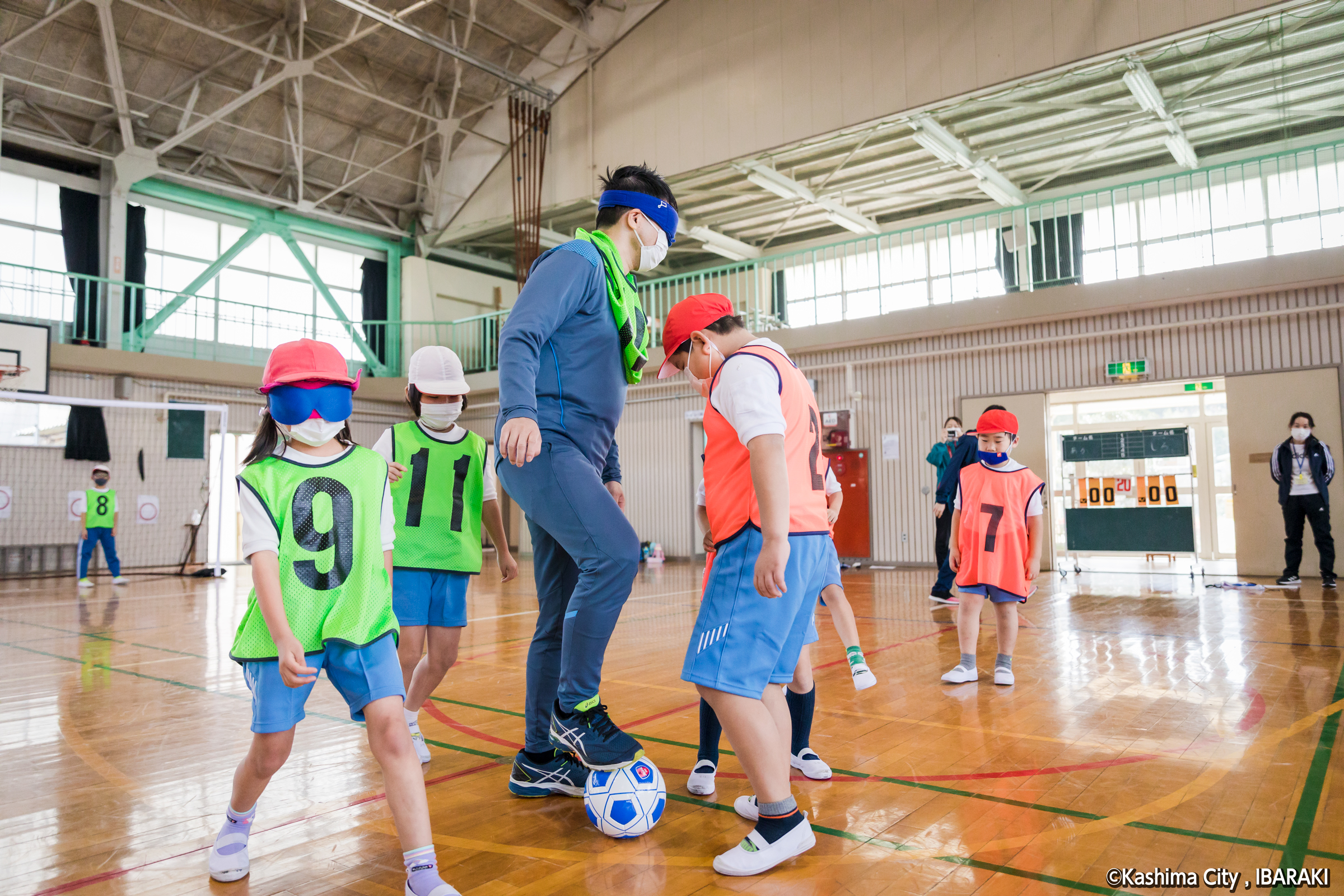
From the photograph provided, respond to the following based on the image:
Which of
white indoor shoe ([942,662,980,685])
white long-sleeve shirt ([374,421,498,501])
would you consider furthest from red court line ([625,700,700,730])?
white indoor shoe ([942,662,980,685])

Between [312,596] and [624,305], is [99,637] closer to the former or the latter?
[312,596]

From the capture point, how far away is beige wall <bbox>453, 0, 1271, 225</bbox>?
1073 cm

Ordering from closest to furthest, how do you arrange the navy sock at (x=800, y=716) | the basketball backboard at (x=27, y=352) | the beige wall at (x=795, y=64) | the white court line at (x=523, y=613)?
1. the navy sock at (x=800, y=716)
2. the white court line at (x=523, y=613)
3. the beige wall at (x=795, y=64)
4. the basketball backboard at (x=27, y=352)

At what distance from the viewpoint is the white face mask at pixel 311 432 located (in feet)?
6.73

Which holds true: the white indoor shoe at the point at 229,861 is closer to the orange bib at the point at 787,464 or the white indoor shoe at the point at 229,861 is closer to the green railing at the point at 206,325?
the orange bib at the point at 787,464

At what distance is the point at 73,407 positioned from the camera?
13531mm

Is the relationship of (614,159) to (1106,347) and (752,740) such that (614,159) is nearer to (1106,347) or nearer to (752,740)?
(1106,347)

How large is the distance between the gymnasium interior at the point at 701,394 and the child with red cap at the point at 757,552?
0.23 metres

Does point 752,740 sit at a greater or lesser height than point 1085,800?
greater

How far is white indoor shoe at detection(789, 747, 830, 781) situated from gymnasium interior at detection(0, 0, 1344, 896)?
94mm

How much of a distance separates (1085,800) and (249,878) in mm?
2340

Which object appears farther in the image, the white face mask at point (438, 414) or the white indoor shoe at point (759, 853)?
the white face mask at point (438, 414)

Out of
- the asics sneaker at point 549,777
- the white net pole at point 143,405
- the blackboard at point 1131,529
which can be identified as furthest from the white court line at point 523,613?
the white net pole at point 143,405

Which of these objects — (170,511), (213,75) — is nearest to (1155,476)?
(170,511)
